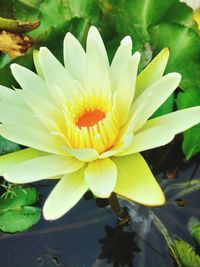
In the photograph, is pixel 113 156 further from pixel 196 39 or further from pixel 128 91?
pixel 196 39

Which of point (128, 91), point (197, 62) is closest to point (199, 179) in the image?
point (197, 62)

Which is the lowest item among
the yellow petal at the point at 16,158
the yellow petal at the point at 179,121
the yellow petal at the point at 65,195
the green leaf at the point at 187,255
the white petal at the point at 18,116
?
the green leaf at the point at 187,255

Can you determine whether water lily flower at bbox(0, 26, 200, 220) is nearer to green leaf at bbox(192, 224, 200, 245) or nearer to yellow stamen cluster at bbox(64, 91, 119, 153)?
yellow stamen cluster at bbox(64, 91, 119, 153)

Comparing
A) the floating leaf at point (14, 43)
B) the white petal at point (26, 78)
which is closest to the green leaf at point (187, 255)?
the white petal at point (26, 78)

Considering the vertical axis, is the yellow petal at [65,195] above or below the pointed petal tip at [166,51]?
below

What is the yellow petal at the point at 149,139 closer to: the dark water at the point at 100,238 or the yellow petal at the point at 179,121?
the yellow petal at the point at 179,121

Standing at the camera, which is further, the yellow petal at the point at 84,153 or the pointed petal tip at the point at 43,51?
the pointed petal tip at the point at 43,51
